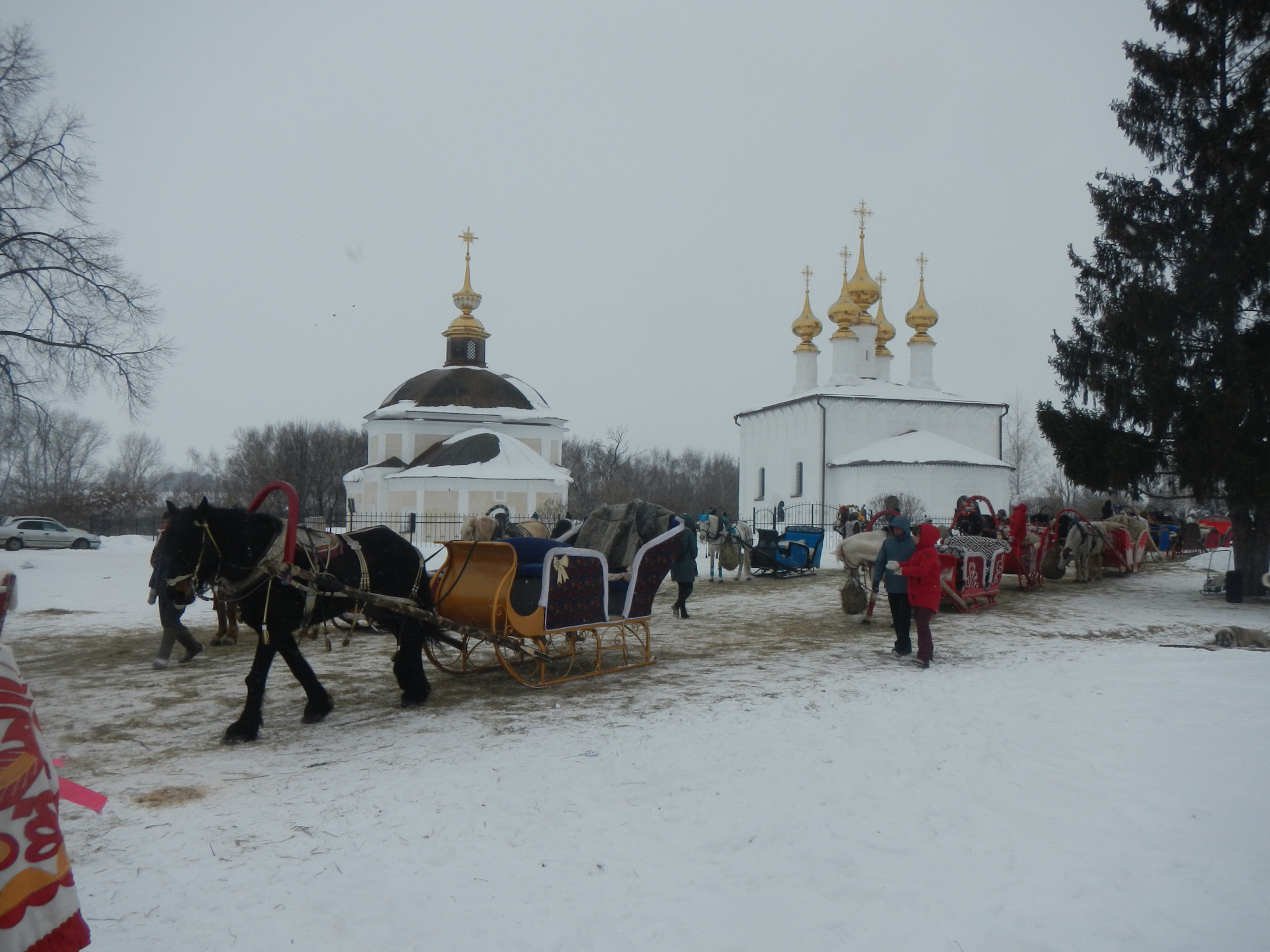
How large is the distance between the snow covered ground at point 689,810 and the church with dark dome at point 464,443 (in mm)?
24922

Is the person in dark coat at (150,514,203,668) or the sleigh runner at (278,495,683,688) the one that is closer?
the sleigh runner at (278,495,683,688)

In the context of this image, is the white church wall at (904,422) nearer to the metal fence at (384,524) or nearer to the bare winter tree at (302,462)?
the metal fence at (384,524)

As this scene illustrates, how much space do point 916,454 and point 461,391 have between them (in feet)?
73.4

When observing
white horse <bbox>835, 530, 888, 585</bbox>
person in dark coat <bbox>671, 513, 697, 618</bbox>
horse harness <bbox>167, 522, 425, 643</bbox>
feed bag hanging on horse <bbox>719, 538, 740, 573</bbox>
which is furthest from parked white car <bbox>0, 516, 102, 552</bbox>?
white horse <bbox>835, 530, 888, 585</bbox>

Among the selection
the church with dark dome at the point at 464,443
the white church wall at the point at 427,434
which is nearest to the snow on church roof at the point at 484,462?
the church with dark dome at the point at 464,443

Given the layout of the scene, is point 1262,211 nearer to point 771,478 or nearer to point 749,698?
point 749,698

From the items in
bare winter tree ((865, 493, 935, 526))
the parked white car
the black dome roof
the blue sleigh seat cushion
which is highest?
the black dome roof

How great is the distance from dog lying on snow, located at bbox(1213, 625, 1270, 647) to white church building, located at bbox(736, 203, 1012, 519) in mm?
26526

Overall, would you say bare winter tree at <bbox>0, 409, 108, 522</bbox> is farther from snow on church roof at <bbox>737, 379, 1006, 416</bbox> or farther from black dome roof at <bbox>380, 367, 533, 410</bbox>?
snow on church roof at <bbox>737, 379, 1006, 416</bbox>

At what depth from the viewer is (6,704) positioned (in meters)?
2.13

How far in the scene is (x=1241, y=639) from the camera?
9.61 meters

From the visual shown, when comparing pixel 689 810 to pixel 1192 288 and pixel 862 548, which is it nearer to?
pixel 862 548

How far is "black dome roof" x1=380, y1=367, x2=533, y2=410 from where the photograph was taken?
1752 inches

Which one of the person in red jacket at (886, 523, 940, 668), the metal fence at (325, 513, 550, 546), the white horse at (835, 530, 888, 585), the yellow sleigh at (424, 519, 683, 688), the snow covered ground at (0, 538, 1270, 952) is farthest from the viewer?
the metal fence at (325, 513, 550, 546)
